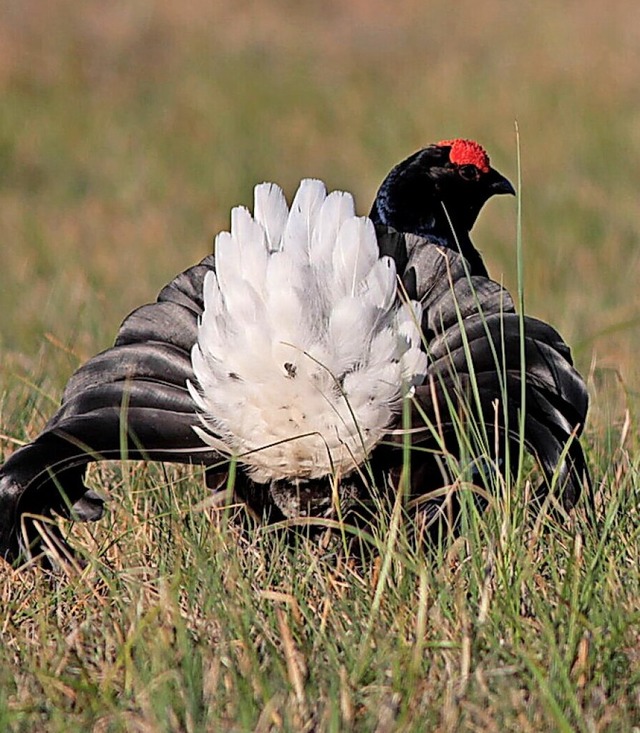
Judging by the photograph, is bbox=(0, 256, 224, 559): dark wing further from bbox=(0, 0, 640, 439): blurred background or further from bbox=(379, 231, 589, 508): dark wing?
bbox=(0, 0, 640, 439): blurred background

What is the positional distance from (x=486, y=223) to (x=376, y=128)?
2.83 meters

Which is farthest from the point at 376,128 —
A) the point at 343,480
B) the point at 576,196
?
the point at 343,480

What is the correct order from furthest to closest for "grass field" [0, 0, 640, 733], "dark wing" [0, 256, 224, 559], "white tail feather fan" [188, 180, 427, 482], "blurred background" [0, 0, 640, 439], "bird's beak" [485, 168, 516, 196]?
1. "blurred background" [0, 0, 640, 439]
2. "bird's beak" [485, 168, 516, 196]
3. "dark wing" [0, 256, 224, 559]
4. "white tail feather fan" [188, 180, 427, 482]
5. "grass field" [0, 0, 640, 733]

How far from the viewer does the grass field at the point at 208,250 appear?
2.00 metres

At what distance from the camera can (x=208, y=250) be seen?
7.57 metres

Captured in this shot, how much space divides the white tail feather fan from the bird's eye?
98 cm

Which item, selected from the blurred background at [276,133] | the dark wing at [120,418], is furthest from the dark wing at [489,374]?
the blurred background at [276,133]

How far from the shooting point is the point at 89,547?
2.71 m

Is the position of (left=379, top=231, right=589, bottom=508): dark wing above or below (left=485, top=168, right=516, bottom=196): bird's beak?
below

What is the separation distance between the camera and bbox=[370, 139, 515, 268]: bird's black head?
338 cm

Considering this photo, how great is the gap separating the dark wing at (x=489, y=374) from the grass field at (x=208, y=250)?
152 mm

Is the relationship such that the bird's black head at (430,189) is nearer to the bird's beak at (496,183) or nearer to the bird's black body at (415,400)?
the bird's beak at (496,183)

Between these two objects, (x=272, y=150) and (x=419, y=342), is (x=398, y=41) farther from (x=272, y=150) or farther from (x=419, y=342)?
(x=419, y=342)

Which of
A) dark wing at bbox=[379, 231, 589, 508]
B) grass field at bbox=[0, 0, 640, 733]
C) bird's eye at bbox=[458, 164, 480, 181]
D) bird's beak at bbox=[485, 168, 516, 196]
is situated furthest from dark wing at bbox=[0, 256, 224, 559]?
bird's beak at bbox=[485, 168, 516, 196]
